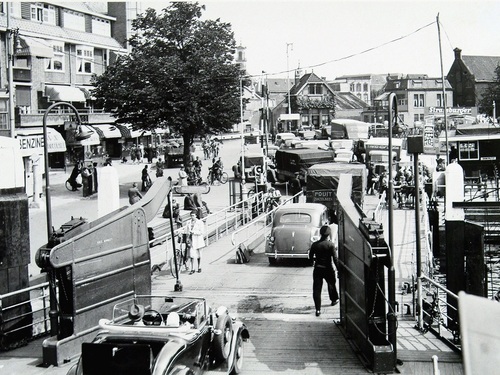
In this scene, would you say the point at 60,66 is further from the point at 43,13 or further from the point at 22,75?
the point at 22,75

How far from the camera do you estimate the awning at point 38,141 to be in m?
35.9

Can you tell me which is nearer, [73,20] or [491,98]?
[73,20]

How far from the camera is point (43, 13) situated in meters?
54.3

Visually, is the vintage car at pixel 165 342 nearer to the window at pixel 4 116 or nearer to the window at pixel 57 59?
the window at pixel 4 116

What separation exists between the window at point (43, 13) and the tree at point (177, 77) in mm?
17422

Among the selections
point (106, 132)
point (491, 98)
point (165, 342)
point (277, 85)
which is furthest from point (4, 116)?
point (277, 85)

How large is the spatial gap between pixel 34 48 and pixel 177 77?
628 inches

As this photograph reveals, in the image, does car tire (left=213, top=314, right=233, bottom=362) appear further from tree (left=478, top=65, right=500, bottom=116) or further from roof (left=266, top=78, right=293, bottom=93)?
roof (left=266, top=78, right=293, bottom=93)

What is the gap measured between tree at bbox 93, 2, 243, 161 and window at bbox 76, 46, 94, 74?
19.9 metres

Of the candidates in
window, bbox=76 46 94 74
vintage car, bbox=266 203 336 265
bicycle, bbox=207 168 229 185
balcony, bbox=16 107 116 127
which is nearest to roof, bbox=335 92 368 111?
window, bbox=76 46 94 74

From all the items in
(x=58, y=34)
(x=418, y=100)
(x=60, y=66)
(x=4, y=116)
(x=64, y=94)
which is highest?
(x=58, y=34)

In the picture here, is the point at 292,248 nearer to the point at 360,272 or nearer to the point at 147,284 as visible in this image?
the point at 147,284

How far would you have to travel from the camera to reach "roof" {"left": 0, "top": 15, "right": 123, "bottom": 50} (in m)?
50.2

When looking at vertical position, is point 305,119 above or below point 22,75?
below
